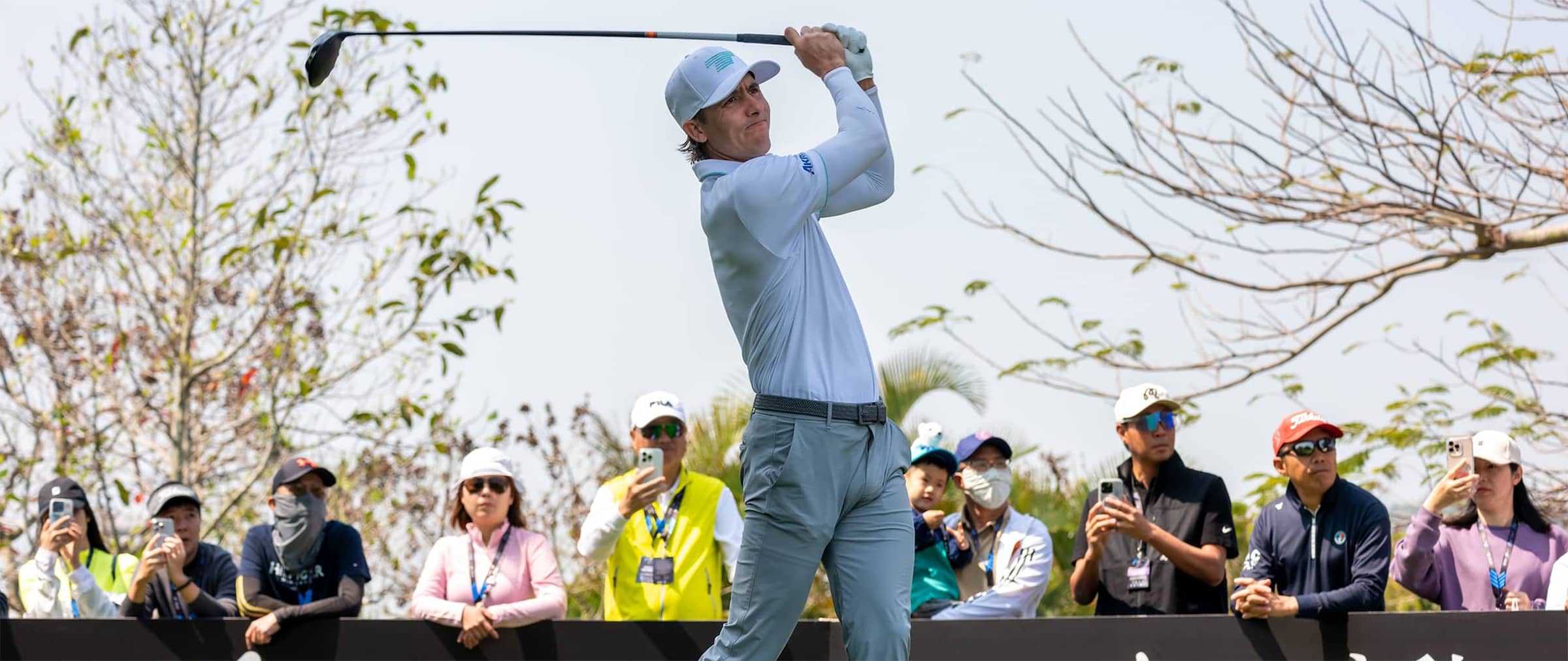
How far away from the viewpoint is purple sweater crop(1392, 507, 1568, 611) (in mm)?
5887

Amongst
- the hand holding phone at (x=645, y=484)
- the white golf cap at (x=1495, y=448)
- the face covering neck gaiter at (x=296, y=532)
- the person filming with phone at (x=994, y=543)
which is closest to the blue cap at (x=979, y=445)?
the person filming with phone at (x=994, y=543)

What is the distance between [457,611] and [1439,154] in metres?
5.23

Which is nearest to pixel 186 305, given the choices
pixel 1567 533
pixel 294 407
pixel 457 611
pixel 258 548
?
pixel 294 407

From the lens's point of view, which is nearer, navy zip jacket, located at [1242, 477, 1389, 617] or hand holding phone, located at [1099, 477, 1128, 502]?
navy zip jacket, located at [1242, 477, 1389, 617]

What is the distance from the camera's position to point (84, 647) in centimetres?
628

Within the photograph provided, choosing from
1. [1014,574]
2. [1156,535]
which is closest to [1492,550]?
[1156,535]

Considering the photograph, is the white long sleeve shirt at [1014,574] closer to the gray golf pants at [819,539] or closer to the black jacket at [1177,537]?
→ the black jacket at [1177,537]

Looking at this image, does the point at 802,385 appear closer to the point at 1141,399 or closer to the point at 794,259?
the point at 794,259

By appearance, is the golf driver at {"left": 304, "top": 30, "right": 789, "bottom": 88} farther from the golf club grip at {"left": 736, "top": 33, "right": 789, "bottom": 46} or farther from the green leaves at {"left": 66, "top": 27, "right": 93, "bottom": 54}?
the green leaves at {"left": 66, "top": 27, "right": 93, "bottom": 54}

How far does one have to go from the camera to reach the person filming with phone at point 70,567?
675 centimetres

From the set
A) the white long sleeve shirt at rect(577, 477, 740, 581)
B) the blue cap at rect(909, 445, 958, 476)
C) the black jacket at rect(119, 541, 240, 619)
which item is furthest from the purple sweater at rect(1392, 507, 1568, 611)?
the black jacket at rect(119, 541, 240, 619)

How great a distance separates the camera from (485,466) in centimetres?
658

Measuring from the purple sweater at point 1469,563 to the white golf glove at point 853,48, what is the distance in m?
3.13

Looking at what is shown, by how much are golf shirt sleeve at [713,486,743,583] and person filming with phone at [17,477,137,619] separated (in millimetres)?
2528
